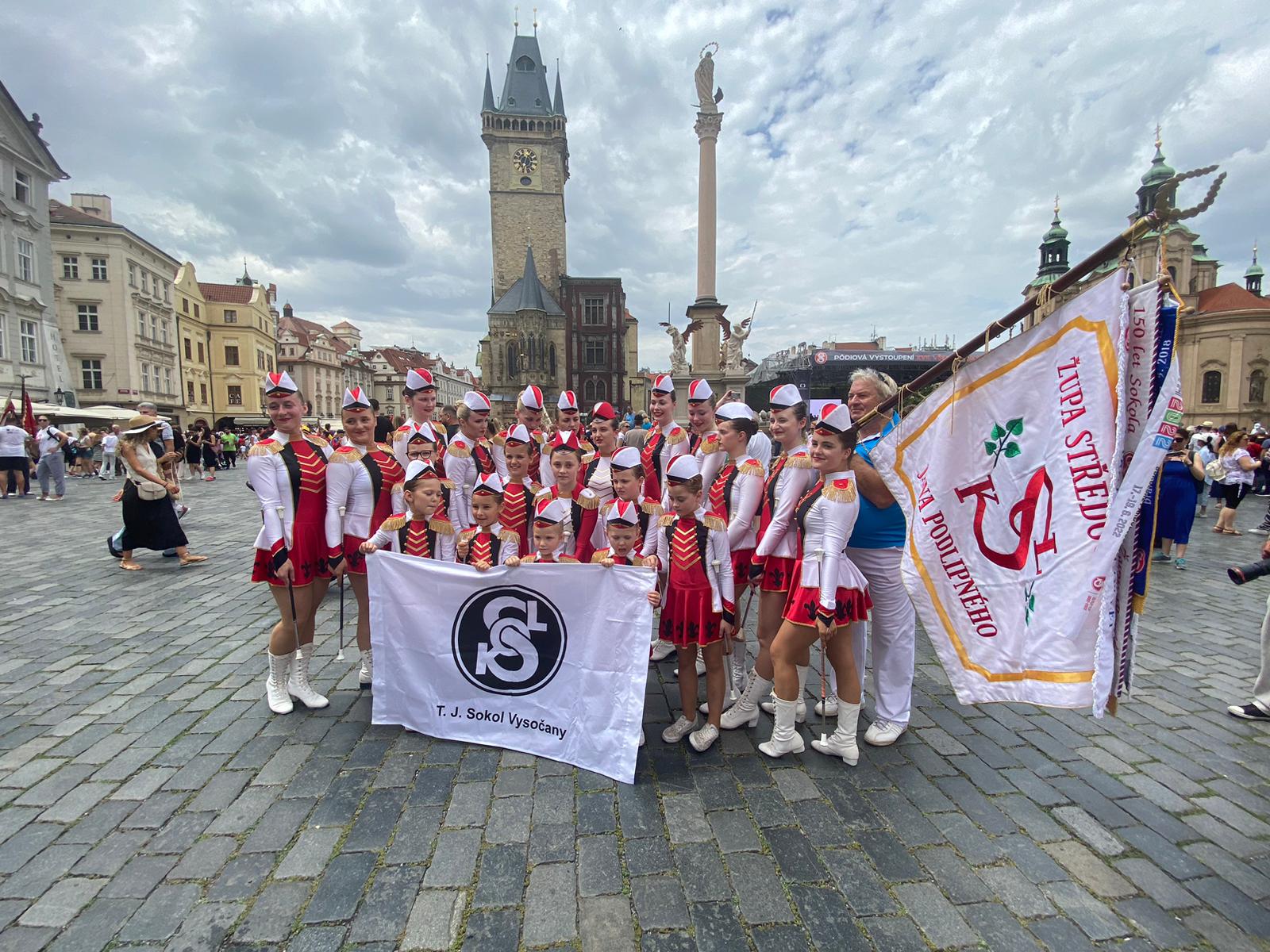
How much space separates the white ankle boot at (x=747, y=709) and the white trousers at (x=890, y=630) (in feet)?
2.26

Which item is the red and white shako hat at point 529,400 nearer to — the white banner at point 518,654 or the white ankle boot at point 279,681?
the white banner at point 518,654

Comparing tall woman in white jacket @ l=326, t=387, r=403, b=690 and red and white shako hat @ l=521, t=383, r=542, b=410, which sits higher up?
red and white shako hat @ l=521, t=383, r=542, b=410

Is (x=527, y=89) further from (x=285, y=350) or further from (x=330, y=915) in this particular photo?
(x=330, y=915)

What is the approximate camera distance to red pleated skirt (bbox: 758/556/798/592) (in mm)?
3771

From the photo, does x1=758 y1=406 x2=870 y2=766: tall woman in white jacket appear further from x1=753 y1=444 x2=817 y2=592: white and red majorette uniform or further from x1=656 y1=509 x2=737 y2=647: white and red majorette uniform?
x1=656 y1=509 x2=737 y2=647: white and red majorette uniform

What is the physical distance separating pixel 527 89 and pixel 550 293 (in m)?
26.9

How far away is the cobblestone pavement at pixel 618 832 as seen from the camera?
2314 mm

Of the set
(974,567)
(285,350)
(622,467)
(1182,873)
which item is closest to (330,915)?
(622,467)

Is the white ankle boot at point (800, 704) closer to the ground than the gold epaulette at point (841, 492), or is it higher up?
closer to the ground

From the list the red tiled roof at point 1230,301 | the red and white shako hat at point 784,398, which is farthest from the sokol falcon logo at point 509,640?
the red tiled roof at point 1230,301

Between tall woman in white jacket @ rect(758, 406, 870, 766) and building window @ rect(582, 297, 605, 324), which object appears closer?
tall woman in white jacket @ rect(758, 406, 870, 766)

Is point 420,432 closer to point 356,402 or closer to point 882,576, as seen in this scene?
point 356,402

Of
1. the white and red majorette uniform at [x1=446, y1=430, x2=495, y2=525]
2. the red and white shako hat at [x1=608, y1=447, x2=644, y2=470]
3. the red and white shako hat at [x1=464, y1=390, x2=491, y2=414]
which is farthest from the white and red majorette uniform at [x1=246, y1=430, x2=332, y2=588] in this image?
the red and white shako hat at [x1=608, y1=447, x2=644, y2=470]

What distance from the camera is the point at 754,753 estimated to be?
366 cm
